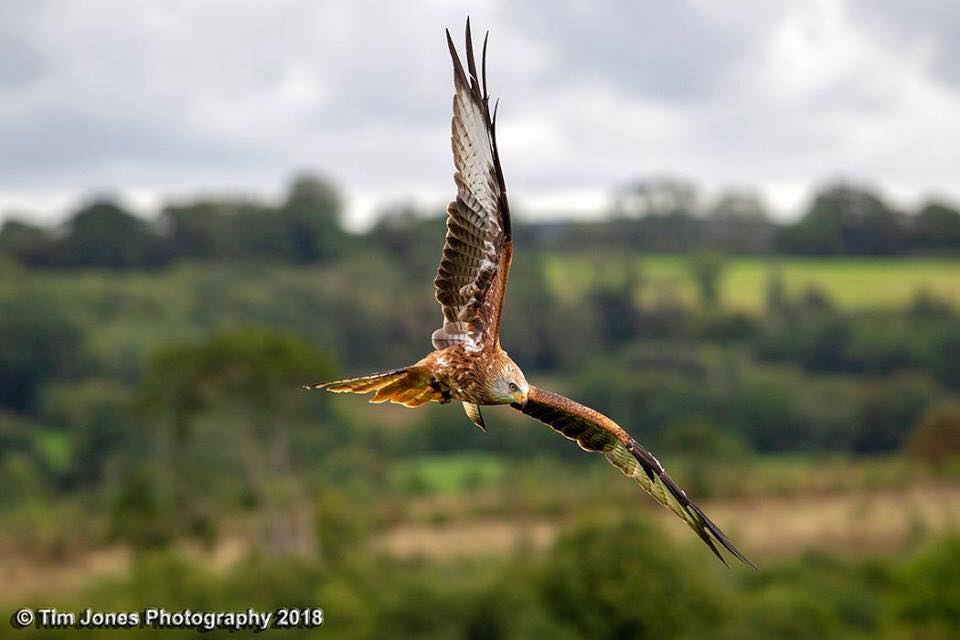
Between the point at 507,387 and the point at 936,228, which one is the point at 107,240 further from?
the point at 507,387

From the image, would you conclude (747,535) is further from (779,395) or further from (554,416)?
(554,416)

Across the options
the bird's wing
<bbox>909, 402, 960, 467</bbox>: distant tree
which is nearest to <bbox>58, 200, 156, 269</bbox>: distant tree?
<bbox>909, 402, 960, 467</bbox>: distant tree

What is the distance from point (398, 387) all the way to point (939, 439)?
6072cm

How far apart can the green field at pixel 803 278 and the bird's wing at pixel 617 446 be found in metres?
80.7

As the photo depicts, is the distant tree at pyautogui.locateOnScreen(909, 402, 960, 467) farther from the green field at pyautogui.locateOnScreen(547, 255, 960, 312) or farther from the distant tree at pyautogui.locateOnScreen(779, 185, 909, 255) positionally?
the distant tree at pyautogui.locateOnScreen(779, 185, 909, 255)

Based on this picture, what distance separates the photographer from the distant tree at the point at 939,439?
64.2 metres

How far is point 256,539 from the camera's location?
50125 mm

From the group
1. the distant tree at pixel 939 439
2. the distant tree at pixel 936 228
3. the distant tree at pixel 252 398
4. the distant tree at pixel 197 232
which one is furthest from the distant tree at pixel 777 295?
the distant tree at pixel 252 398

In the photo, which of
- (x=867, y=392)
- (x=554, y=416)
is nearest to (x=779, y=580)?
(x=554, y=416)

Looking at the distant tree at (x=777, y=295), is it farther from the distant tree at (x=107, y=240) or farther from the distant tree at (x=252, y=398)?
the distant tree at (x=252, y=398)

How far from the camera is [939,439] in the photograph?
6606 cm

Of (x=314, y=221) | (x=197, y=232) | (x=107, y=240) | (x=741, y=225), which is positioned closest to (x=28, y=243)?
(x=107, y=240)

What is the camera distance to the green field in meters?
90.8

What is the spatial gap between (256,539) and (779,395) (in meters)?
37.7
